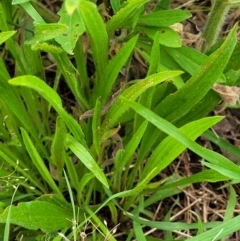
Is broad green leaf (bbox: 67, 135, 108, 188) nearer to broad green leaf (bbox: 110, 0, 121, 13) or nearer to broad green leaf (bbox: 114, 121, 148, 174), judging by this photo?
broad green leaf (bbox: 114, 121, 148, 174)

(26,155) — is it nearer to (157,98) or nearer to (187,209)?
(157,98)

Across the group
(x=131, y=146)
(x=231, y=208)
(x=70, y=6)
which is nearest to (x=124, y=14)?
(x=131, y=146)

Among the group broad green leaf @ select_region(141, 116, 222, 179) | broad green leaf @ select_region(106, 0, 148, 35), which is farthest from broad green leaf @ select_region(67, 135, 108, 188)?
broad green leaf @ select_region(106, 0, 148, 35)

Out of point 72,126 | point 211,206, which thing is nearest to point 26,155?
point 72,126

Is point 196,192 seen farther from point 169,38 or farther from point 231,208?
point 169,38

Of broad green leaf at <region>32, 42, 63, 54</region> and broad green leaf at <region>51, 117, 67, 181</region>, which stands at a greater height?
broad green leaf at <region>32, 42, 63, 54</region>
